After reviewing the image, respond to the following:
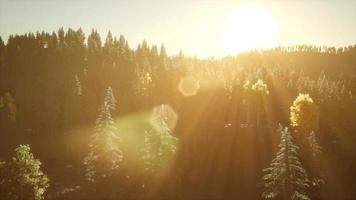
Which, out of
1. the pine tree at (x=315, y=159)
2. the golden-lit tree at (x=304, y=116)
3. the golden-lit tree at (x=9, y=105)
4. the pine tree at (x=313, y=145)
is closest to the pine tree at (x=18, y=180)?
the pine tree at (x=315, y=159)

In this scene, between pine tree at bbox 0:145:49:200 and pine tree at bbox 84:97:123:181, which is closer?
pine tree at bbox 0:145:49:200

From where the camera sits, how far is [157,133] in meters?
56.5

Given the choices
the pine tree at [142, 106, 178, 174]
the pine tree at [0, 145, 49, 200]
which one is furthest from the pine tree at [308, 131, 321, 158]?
the pine tree at [0, 145, 49, 200]

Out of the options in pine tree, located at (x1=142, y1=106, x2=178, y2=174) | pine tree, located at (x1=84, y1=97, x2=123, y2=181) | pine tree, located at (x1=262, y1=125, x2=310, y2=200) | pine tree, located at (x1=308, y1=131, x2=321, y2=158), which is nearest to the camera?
pine tree, located at (x1=262, y1=125, x2=310, y2=200)

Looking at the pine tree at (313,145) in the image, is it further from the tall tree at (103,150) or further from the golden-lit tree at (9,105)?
the golden-lit tree at (9,105)

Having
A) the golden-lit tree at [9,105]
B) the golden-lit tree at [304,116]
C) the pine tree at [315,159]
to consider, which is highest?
the golden-lit tree at [9,105]

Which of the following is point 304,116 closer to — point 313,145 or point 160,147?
point 313,145

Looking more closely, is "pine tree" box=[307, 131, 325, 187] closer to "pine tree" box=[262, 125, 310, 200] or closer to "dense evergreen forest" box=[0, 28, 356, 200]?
"dense evergreen forest" box=[0, 28, 356, 200]

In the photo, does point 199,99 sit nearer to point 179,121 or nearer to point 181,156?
point 179,121

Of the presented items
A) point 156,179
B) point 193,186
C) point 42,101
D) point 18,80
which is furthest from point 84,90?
point 156,179

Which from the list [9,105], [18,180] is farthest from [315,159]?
[9,105]

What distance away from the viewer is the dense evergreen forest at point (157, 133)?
5662 cm

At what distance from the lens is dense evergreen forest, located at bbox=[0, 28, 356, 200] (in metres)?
56.6

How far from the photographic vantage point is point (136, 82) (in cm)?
12938
